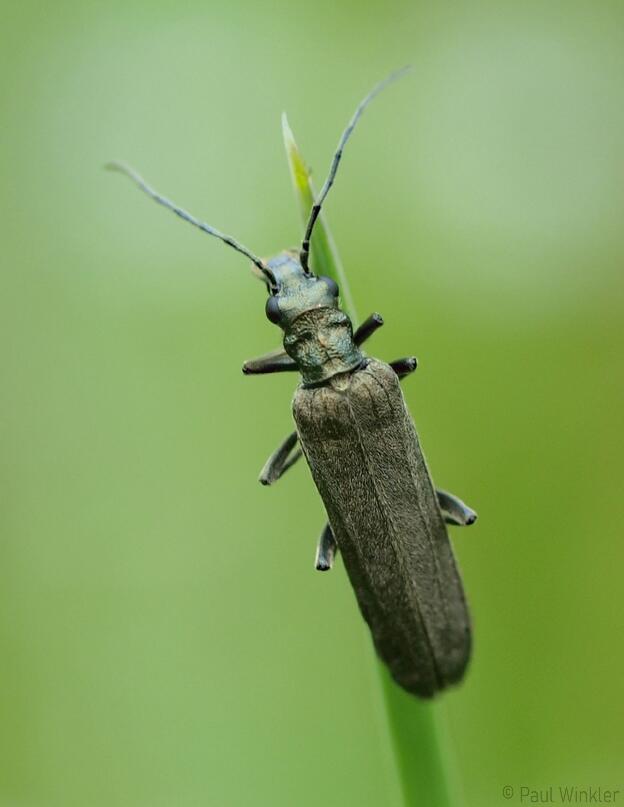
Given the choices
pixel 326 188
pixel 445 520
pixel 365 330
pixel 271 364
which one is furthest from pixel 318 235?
pixel 445 520

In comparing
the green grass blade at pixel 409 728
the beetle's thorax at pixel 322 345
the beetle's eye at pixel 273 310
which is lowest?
the green grass blade at pixel 409 728

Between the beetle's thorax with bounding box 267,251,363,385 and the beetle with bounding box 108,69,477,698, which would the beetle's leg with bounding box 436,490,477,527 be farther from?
the beetle's thorax with bounding box 267,251,363,385

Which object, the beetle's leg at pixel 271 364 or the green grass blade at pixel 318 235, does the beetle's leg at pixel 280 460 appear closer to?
the beetle's leg at pixel 271 364

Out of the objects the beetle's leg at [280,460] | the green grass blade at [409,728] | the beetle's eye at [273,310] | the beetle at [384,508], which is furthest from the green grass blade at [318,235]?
the beetle's leg at [280,460]

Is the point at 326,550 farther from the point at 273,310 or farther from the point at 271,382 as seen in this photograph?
the point at 271,382

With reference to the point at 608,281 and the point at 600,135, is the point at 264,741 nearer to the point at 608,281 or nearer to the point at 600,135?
the point at 608,281

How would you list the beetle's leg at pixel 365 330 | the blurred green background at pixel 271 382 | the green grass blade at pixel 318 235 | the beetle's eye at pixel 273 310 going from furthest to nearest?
the blurred green background at pixel 271 382 → the beetle's eye at pixel 273 310 → the beetle's leg at pixel 365 330 → the green grass blade at pixel 318 235

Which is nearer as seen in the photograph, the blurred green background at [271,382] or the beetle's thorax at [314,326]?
the beetle's thorax at [314,326]
